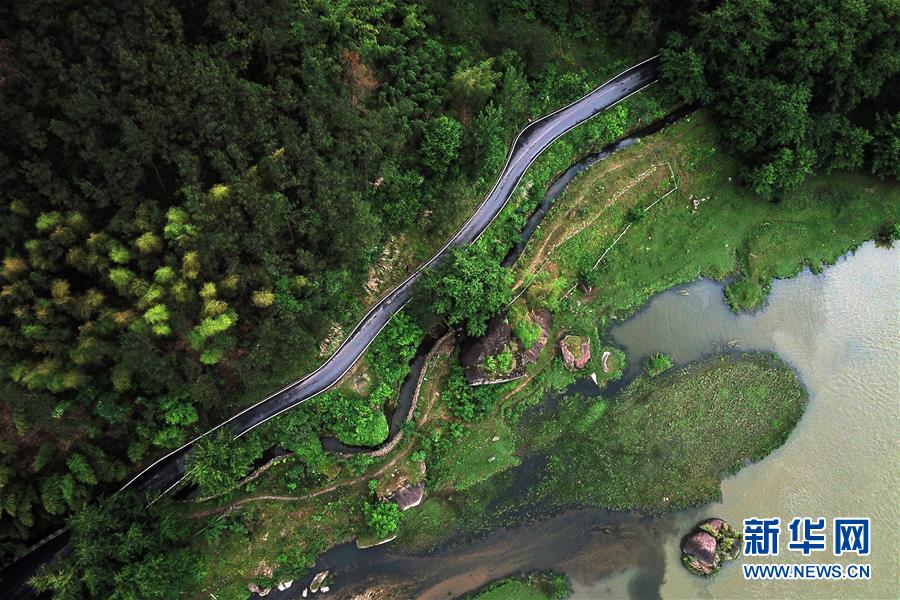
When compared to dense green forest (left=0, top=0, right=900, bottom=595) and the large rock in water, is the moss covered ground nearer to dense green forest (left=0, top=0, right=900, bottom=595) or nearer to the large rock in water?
the large rock in water

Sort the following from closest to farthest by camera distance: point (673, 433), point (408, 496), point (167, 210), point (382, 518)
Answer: point (167, 210) < point (382, 518) < point (408, 496) < point (673, 433)

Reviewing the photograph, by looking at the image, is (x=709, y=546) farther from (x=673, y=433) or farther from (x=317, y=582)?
(x=317, y=582)

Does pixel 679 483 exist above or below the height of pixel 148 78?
below

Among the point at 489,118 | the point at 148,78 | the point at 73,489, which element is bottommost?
the point at 73,489

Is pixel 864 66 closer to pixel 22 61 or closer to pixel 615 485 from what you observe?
pixel 615 485

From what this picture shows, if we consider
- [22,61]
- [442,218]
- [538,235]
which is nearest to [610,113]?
[538,235]

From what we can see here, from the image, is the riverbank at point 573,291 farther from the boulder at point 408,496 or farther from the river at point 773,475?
the river at point 773,475

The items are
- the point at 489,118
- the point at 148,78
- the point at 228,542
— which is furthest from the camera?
the point at 489,118

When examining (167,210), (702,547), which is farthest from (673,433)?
(167,210)
